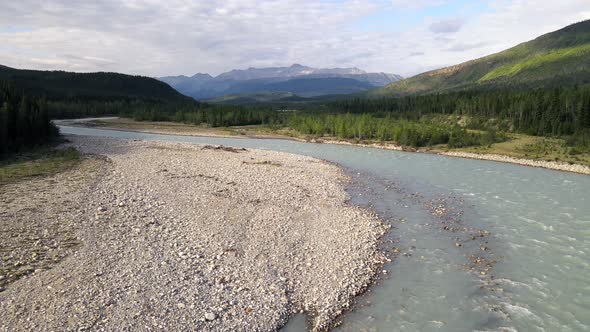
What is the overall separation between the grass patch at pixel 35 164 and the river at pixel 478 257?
817 inches

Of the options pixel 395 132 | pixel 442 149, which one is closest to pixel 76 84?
pixel 395 132

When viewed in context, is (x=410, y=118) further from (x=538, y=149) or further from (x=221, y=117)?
(x=221, y=117)

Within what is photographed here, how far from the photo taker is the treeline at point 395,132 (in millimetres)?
57375

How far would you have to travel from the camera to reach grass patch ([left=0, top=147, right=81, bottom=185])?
2330 cm

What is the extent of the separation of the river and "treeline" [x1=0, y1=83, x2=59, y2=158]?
29227 millimetres

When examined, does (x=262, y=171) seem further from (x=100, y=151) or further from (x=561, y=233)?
(x=561, y=233)

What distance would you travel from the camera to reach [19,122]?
35.5m

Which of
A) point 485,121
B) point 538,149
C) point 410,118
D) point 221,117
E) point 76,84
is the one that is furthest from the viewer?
point 76,84

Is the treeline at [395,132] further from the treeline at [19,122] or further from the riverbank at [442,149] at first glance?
the treeline at [19,122]

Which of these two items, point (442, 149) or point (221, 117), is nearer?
point (442, 149)

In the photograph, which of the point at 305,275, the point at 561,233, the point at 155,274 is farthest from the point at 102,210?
the point at 561,233

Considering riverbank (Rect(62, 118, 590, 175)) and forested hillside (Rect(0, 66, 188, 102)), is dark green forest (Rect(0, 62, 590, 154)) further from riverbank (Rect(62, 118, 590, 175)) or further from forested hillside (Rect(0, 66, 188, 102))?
forested hillside (Rect(0, 66, 188, 102))

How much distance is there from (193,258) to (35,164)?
20440mm

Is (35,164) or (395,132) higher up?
(395,132)
